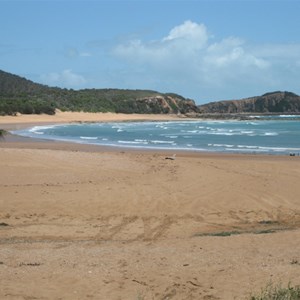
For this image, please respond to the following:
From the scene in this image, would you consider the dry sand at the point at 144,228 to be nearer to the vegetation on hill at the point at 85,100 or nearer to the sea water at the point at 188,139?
the sea water at the point at 188,139

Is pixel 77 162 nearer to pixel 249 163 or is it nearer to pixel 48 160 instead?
pixel 48 160

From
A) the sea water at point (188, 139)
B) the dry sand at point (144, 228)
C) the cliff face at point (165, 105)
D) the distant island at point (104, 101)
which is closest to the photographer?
the dry sand at point (144, 228)

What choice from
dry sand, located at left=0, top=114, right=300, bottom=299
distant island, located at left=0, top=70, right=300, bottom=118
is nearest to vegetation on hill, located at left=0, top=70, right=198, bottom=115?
distant island, located at left=0, top=70, right=300, bottom=118

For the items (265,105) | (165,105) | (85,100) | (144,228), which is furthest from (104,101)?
(144,228)

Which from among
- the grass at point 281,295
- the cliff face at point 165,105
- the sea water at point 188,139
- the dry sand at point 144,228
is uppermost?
the cliff face at point 165,105

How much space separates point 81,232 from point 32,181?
192 inches

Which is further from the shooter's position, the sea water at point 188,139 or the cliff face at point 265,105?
the cliff face at point 265,105

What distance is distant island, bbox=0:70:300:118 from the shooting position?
277ft

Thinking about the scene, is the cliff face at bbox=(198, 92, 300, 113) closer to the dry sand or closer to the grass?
the dry sand

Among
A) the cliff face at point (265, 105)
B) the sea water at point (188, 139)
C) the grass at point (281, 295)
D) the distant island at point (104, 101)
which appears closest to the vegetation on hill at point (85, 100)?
the distant island at point (104, 101)

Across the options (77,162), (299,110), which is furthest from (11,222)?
(299,110)

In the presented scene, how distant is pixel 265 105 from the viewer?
19250 cm

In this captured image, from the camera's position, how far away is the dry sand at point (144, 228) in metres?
5.62

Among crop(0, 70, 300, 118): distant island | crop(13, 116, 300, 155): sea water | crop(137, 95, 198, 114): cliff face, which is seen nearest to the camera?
crop(13, 116, 300, 155): sea water
